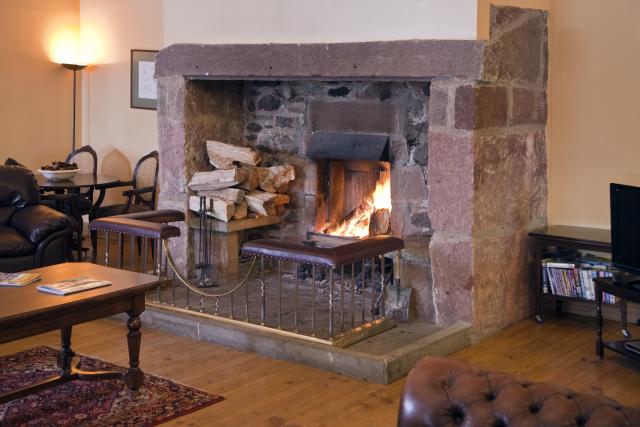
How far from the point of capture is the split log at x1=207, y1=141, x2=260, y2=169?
6527 millimetres

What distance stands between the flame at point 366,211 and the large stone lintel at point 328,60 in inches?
40.1

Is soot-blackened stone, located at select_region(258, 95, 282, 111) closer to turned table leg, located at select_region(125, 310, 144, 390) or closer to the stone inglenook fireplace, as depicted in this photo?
the stone inglenook fireplace

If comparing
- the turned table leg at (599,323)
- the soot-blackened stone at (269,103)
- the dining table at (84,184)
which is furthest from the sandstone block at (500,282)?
the dining table at (84,184)

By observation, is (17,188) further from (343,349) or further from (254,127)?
(343,349)

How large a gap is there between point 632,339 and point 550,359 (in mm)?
571

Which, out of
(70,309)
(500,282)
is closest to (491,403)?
(70,309)

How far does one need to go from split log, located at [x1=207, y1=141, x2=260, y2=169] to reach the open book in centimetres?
222

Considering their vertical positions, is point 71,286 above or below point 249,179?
below

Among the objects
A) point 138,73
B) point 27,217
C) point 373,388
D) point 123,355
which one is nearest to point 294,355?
point 373,388

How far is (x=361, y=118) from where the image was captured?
6242mm

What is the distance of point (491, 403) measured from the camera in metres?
2.50

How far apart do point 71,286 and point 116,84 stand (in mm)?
4642

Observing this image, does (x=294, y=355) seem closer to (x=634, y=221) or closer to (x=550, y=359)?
(x=550, y=359)

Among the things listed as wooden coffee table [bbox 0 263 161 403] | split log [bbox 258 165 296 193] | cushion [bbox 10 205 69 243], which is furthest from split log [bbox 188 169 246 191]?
wooden coffee table [bbox 0 263 161 403]
